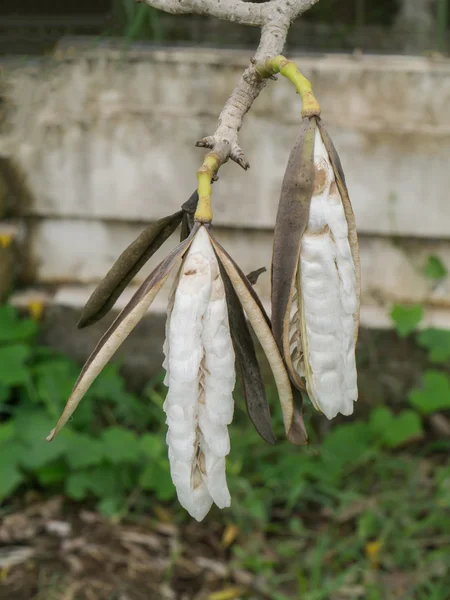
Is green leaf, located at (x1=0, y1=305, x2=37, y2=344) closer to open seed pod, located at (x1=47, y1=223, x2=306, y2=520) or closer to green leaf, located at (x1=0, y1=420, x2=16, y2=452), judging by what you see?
green leaf, located at (x1=0, y1=420, x2=16, y2=452)

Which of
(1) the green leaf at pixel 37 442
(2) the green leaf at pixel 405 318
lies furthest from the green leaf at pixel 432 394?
(1) the green leaf at pixel 37 442

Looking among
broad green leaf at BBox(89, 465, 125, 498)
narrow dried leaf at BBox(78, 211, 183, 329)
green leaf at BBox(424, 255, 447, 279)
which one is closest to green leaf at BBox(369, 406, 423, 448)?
green leaf at BBox(424, 255, 447, 279)

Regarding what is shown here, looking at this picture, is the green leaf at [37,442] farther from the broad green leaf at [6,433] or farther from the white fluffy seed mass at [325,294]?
the white fluffy seed mass at [325,294]

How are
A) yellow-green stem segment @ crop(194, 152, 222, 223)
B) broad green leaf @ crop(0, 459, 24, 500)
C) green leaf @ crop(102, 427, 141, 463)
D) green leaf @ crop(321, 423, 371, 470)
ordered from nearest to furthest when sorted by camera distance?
A: 1. yellow-green stem segment @ crop(194, 152, 222, 223)
2. broad green leaf @ crop(0, 459, 24, 500)
3. green leaf @ crop(102, 427, 141, 463)
4. green leaf @ crop(321, 423, 371, 470)

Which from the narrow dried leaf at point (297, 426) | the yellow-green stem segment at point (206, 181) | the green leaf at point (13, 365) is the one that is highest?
the yellow-green stem segment at point (206, 181)

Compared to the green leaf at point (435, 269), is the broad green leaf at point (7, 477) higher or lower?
lower
